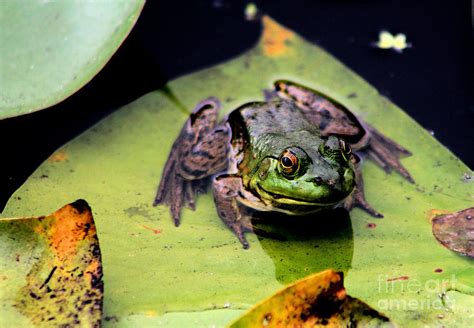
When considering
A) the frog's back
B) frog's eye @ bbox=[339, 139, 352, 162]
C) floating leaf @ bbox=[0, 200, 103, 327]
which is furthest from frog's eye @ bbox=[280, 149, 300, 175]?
floating leaf @ bbox=[0, 200, 103, 327]

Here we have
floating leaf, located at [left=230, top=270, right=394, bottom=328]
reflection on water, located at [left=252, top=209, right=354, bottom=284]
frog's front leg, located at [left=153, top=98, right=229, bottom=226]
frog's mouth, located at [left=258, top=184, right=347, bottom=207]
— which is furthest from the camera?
frog's front leg, located at [left=153, top=98, right=229, bottom=226]

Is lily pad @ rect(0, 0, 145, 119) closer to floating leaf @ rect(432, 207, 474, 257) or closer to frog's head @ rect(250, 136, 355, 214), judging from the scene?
frog's head @ rect(250, 136, 355, 214)

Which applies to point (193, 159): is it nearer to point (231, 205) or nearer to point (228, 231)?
point (231, 205)

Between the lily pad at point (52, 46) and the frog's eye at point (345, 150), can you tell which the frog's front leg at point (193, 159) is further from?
the frog's eye at point (345, 150)

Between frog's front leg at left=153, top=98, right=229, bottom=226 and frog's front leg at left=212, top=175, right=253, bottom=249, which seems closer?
frog's front leg at left=212, top=175, right=253, bottom=249

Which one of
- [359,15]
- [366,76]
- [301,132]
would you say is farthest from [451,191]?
[359,15]

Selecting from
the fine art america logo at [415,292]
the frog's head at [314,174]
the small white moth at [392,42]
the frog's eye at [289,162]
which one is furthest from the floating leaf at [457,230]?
the small white moth at [392,42]

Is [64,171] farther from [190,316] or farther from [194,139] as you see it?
[190,316]

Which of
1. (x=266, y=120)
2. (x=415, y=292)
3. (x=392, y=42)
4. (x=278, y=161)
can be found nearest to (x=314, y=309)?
(x=415, y=292)
